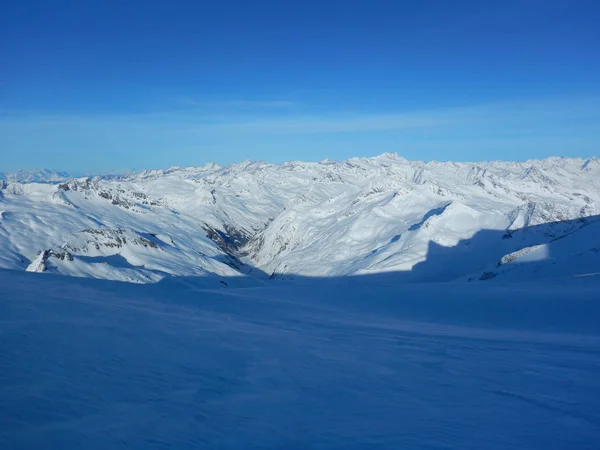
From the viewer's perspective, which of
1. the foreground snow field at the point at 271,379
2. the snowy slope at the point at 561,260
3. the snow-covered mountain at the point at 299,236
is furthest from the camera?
the snow-covered mountain at the point at 299,236

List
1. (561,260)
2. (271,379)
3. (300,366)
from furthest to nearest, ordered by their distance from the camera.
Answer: (561,260) → (300,366) → (271,379)

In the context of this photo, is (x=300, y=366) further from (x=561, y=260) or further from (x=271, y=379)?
(x=561, y=260)

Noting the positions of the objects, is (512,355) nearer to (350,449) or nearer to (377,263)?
(350,449)

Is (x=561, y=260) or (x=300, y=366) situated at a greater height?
(x=561, y=260)

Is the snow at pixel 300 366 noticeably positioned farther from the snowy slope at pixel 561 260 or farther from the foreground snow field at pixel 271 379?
the snowy slope at pixel 561 260

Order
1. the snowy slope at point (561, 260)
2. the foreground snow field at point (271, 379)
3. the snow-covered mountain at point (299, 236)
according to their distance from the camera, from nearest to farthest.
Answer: the foreground snow field at point (271, 379)
the snowy slope at point (561, 260)
the snow-covered mountain at point (299, 236)

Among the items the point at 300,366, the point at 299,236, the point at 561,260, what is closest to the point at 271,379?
the point at 300,366

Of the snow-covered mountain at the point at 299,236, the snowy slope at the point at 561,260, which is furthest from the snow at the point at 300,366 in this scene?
the snow-covered mountain at the point at 299,236

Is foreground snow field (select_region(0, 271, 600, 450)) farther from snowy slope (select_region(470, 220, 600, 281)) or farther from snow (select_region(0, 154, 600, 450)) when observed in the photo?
snowy slope (select_region(470, 220, 600, 281))

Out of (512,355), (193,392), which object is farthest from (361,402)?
(512,355)
